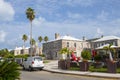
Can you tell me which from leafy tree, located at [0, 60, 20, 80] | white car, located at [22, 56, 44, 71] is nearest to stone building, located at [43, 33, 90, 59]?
white car, located at [22, 56, 44, 71]

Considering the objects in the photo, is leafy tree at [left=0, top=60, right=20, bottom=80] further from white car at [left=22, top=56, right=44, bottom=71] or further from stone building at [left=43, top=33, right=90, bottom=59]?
stone building at [left=43, top=33, right=90, bottom=59]

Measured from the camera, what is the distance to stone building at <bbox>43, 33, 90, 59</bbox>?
68.4m

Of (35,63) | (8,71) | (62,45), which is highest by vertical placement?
(62,45)

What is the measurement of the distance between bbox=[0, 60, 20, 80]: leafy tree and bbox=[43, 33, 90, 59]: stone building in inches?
2300

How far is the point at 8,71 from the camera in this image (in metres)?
8.74

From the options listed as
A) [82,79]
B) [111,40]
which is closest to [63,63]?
[82,79]

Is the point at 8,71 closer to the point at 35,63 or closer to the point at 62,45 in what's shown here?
the point at 35,63

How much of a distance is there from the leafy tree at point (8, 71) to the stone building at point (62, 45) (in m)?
58.4

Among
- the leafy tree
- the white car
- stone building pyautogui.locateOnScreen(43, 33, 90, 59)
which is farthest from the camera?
stone building pyautogui.locateOnScreen(43, 33, 90, 59)

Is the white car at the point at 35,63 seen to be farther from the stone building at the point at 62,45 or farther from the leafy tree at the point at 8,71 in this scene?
the stone building at the point at 62,45

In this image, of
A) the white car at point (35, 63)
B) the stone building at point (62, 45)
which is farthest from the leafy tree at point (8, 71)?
the stone building at point (62, 45)

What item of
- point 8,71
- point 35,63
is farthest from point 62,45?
point 8,71

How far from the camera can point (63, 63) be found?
3077 centimetres

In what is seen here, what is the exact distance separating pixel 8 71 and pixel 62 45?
58809 millimetres
